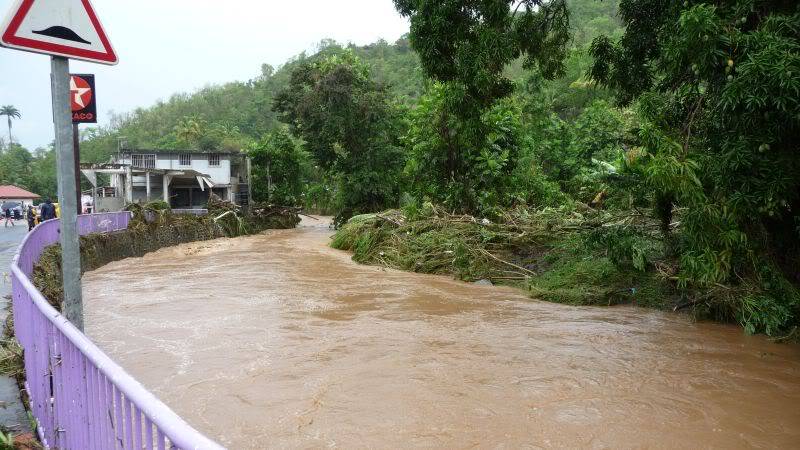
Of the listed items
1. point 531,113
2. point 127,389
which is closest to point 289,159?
point 531,113

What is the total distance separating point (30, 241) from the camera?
27.3ft

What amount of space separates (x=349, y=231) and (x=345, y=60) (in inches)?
468

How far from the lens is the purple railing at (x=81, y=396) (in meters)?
2.03

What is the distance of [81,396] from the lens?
291cm

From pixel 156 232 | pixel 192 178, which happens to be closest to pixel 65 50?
pixel 156 232

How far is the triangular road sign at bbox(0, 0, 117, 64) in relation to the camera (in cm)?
303

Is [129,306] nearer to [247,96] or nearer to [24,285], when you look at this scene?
[24,285]

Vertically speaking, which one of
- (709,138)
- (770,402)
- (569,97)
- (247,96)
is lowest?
(770,402)

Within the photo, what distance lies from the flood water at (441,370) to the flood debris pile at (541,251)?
63 centimetres

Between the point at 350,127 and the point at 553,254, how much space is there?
15104mm

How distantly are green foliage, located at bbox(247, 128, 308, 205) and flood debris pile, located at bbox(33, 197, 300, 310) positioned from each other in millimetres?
7959

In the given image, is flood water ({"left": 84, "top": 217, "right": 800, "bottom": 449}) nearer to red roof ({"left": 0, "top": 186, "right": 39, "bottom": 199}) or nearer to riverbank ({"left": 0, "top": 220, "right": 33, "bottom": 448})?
riverbank ({"left": 0, "top": 220, "right": 33, "bottom": 448})

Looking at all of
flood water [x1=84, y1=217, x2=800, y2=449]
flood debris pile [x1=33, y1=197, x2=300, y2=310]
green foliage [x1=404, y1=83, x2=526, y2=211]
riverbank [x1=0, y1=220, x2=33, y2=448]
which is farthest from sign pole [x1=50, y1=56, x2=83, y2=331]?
green foliage [x1=404, y1=83, x2=526, y2=211]

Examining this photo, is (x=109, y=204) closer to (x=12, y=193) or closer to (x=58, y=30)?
(x=12, y=193)
